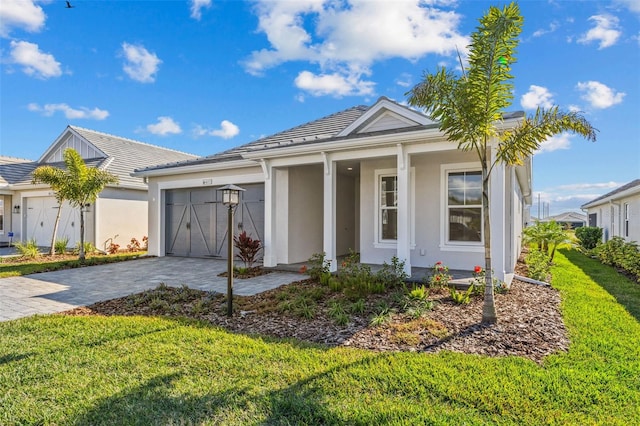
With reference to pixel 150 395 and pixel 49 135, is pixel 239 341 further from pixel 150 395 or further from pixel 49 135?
pixel 49 135

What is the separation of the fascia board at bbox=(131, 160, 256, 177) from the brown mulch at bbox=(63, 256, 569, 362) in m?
5.04

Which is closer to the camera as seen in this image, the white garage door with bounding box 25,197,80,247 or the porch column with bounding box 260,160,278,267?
the porch column with bounding box 260,160,278,267

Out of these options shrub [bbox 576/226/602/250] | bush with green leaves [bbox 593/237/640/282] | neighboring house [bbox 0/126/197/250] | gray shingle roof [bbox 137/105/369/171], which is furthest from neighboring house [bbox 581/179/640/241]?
neighboring house [bbox 0/126/197/250]

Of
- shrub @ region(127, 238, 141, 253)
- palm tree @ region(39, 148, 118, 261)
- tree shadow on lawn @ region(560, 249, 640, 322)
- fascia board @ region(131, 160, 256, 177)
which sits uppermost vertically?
fascia board @ region(131, 160, 256, 177)

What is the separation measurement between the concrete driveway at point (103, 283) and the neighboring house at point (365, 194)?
164 cm

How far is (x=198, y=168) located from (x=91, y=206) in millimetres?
6406

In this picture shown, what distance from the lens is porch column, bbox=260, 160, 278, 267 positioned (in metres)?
9.80

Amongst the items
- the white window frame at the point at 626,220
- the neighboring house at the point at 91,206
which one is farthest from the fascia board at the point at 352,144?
the white window frame at the point at 626,220

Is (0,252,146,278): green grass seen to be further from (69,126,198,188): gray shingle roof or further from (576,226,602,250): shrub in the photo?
(576,226,602,250): shrub

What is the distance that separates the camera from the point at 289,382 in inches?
129

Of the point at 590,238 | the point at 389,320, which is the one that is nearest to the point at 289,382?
the point at 389,320

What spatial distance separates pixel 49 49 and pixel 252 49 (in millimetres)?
6961

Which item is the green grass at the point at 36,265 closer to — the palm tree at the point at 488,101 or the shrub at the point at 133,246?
the shrub at the point at 133,246

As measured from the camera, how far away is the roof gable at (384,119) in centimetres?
845
